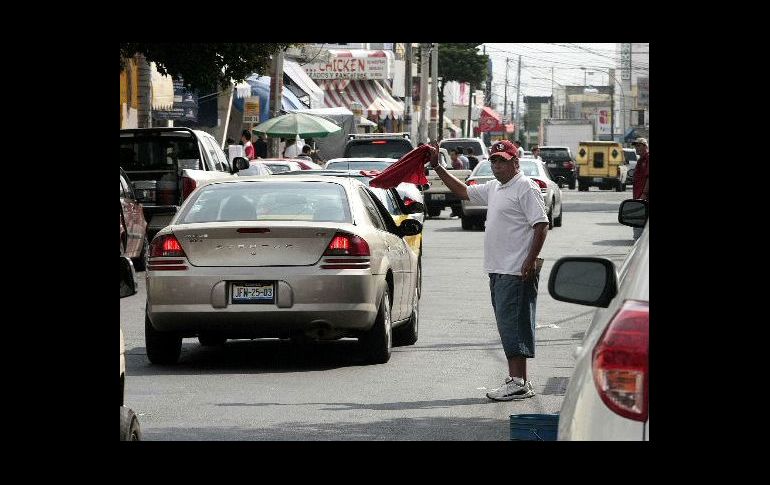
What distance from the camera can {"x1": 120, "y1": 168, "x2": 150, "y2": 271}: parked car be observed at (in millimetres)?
17953

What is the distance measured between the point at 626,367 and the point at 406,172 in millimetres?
6813

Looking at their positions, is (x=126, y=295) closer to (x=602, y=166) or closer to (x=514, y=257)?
(x=514, y=257)

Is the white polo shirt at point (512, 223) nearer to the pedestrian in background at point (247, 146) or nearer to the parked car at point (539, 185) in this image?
the parked car at point (539, 185)

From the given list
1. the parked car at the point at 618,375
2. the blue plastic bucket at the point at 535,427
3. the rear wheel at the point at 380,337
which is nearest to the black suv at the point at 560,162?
the rear wheel at the point at 380,337

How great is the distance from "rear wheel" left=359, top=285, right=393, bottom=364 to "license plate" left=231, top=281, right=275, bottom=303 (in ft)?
2.85

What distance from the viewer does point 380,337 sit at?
37.9 feet

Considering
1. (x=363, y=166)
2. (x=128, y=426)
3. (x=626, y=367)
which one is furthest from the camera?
(x=363, y=166)

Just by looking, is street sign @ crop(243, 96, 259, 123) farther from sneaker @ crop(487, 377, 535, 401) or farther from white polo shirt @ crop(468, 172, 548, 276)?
sneaker @ crop(487, 377, 535, 401)

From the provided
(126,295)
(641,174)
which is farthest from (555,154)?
(126,295)

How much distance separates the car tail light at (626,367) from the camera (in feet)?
12.9

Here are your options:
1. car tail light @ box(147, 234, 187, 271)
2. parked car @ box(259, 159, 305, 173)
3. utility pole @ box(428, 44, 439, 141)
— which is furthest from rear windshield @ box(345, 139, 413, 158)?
utility pole @ box(428, 44, 439, 141)
